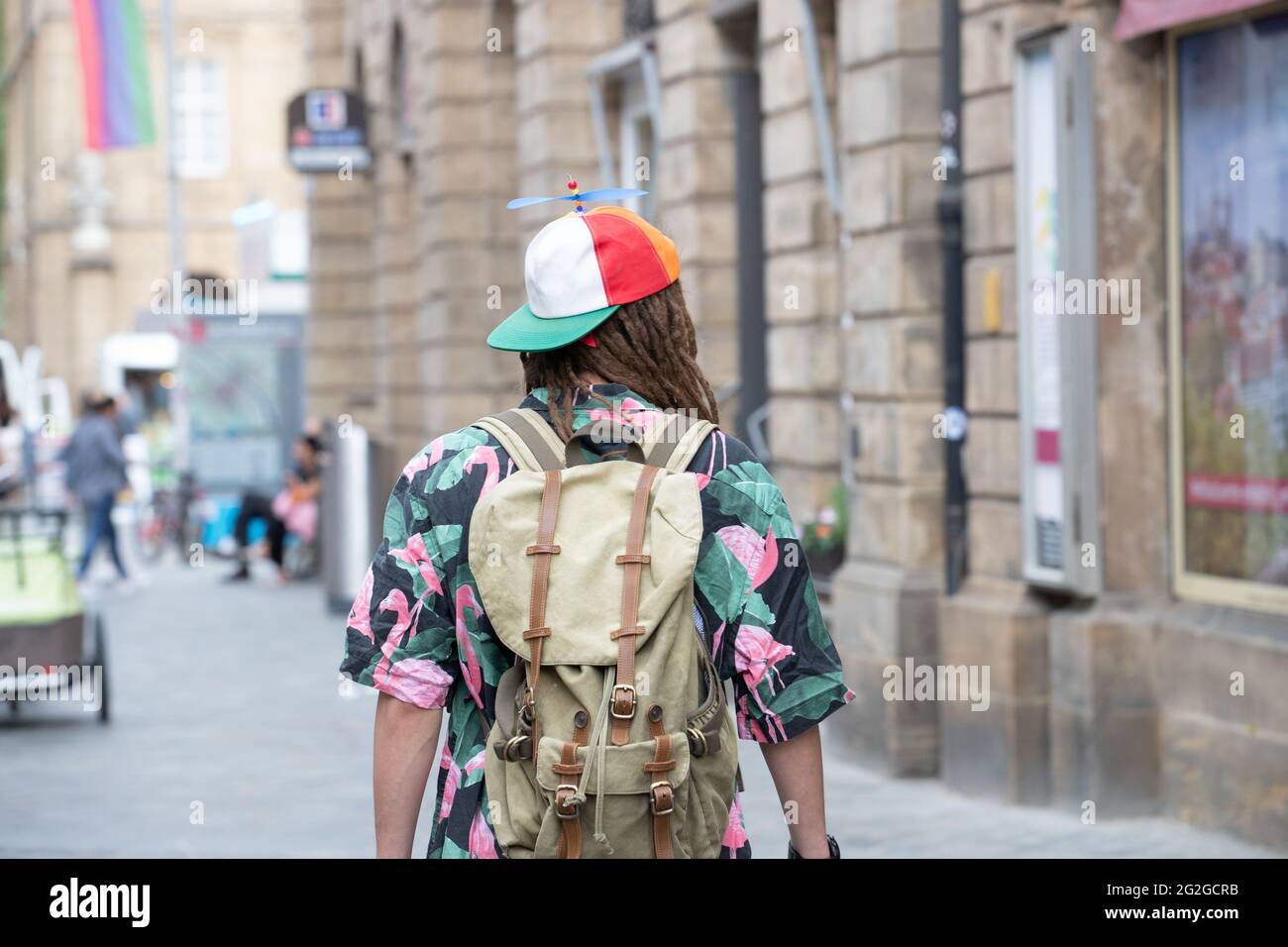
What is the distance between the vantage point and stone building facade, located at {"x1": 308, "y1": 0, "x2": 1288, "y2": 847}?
8586 mm

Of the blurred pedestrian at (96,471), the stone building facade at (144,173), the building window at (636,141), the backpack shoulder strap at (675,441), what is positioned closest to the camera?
the backpack shoulder strap at (675,441)

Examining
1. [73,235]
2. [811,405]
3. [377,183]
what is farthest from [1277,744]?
[73,235]

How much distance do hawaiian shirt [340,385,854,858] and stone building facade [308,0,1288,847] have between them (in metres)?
4.93

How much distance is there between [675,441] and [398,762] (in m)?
0.61

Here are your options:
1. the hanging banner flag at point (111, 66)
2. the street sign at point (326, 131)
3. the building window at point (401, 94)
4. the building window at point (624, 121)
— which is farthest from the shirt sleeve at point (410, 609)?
the hanging banner flag at point (111, 66)

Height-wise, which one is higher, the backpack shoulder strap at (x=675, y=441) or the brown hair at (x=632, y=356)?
the brown hair at (x=632, y=356)

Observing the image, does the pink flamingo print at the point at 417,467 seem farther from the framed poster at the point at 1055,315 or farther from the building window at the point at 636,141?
the building window at the point at 636,141

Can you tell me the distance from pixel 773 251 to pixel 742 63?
1670mm

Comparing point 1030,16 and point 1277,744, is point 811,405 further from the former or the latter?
point 1277,744

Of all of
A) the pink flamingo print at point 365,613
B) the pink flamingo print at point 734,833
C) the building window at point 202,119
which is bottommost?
the pink flamingo print at point 734,833

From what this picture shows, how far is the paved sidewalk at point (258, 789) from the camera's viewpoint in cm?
842

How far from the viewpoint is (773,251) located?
12.0 meters

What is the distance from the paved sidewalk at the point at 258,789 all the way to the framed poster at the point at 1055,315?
42.0 inches

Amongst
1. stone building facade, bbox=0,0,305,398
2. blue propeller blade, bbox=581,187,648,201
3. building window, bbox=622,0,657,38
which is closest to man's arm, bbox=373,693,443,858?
blue propeller blade, bbox=581,187,648,201
